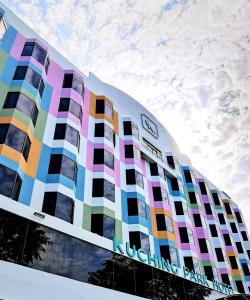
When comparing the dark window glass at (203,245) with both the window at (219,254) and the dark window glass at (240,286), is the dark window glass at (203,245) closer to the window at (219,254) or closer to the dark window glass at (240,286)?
the window at (219,254)

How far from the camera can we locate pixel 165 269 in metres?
24.5

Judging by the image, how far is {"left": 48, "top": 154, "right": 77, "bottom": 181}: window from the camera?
2430cm

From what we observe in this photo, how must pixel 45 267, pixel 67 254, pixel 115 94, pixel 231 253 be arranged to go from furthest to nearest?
pixel 231 253, pixel 115 94, pixel 67 254, pixel 45 267

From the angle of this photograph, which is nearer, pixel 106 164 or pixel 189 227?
pixel 106 164

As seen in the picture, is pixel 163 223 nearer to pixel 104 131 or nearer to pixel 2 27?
pixel 104 131

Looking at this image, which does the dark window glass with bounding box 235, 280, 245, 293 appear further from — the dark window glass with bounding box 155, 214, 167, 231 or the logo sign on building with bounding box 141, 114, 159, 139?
the logo sign on building with bounding box 141, 114, 159, 139

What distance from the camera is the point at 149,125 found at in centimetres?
4425

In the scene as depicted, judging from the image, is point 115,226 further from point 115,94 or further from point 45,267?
point 115,94

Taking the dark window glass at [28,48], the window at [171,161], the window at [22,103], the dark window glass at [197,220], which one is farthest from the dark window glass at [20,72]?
the dark window glass at [197,220]

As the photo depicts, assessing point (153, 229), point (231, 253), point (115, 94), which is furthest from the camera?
point (231, 253)

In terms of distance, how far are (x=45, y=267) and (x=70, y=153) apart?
11817 mm

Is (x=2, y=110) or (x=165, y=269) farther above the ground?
(x=2, y=110)

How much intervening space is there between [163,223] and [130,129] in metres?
12.4

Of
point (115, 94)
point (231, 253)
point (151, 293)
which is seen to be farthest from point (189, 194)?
point (151, 293)
